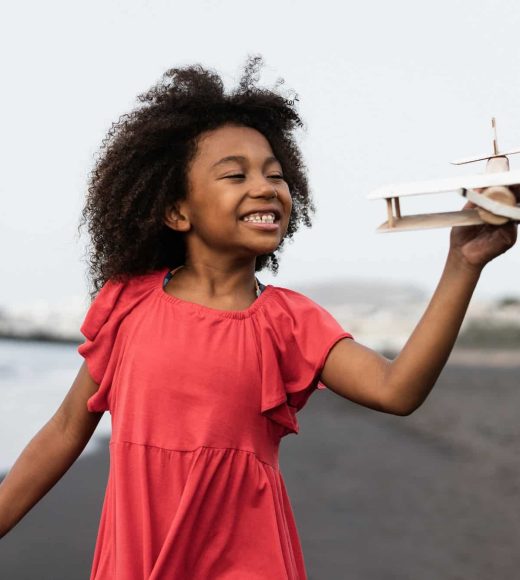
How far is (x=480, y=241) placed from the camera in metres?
1.80

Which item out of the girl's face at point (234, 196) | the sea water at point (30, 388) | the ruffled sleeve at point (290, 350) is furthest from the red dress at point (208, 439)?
the sea water at point (30, 388)

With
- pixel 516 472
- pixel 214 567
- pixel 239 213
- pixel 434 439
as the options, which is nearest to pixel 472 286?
pixel 239 213

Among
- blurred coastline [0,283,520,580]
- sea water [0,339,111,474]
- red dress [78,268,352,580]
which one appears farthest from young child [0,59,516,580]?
sea water [0,339,111,474]

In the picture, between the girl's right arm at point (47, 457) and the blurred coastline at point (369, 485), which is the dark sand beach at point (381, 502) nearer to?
the blurred coastline at point (369, 485)

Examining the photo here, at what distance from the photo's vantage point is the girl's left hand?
1755 millimetres

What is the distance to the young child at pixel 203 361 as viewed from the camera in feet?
6.69

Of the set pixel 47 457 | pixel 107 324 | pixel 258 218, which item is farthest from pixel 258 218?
pixel 47 457

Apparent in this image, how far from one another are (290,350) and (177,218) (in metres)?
0.40

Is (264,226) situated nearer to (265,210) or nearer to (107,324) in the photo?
(265,210)

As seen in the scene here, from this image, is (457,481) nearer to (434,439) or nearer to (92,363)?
(434,439)

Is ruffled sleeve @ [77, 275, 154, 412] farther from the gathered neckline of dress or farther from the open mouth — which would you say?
the open mouth

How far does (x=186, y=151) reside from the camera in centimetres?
229

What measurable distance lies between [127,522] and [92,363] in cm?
36

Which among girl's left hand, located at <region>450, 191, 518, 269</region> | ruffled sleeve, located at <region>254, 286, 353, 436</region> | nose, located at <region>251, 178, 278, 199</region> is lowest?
ruffled sleeve, located at <region>254, 286, 353, 436</region>
